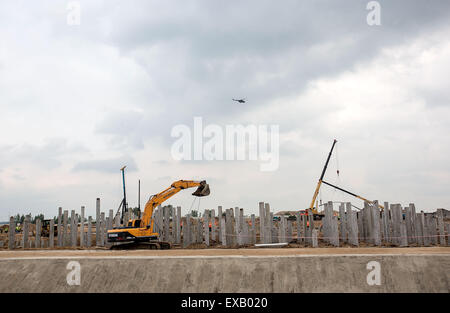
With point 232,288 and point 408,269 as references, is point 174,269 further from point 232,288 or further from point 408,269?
point 408,269

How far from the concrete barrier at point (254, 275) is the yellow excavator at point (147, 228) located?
657cm

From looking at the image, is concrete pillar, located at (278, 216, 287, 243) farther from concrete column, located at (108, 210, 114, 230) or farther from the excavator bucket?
concrete column, located at (108, 210, 114, 230)

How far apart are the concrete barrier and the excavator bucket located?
29.1 feet

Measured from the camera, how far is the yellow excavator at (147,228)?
1788cm

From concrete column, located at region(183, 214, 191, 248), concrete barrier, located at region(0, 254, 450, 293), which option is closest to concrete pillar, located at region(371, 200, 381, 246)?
concrete barrier, located at region(0, 254, 450, 293)

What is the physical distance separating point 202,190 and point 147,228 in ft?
10.6

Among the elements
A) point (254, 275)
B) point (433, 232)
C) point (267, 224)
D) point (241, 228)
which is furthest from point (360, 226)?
point (254, 275)

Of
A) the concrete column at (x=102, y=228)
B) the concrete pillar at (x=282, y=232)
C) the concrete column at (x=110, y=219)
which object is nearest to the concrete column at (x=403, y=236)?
the concrete pillar at (x=282, y=232)

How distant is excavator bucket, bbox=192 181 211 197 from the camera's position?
19969mm
